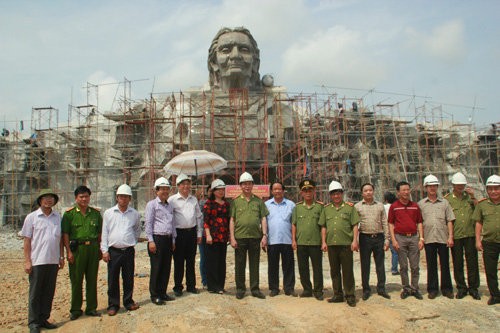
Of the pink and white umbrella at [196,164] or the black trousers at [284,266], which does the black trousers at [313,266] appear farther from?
the pink and white umbrella at [196,164]

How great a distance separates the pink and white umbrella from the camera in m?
8.71

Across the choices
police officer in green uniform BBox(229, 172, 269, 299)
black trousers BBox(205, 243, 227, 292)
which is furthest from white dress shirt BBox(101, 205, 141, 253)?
police officer in green uniform BBox(229, 172, 269, 299)

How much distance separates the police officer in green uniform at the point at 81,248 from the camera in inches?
233

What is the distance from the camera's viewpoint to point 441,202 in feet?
21.9

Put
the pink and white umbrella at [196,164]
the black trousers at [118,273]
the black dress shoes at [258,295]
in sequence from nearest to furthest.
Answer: the black trousers at [118,273] < the black dress shoes at [258,295] < the pink and white umbrella at [196,164]

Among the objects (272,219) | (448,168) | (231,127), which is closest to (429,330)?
(272,219)

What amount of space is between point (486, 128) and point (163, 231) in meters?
20.7

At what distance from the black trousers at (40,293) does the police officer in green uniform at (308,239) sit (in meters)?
3.37

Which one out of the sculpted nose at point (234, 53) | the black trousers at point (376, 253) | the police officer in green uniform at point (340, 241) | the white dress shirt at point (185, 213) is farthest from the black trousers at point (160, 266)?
the sculpted nose at point (234, 53)

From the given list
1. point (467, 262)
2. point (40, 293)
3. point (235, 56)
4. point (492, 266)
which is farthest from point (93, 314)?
point (235, 56)

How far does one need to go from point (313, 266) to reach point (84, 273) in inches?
126

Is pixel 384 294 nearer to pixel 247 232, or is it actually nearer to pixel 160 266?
pixel 247 232

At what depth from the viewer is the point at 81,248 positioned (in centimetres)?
596

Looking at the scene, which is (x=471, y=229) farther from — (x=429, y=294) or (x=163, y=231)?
(x=163, y=231)
